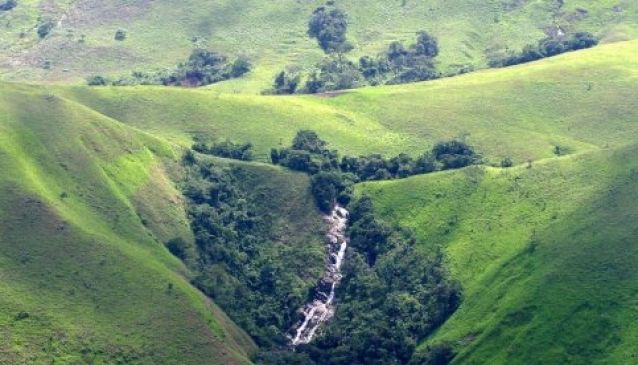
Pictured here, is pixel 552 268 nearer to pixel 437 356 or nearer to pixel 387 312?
pixel 437 356

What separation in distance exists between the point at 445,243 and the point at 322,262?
22.7 meters

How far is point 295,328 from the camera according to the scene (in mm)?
186375

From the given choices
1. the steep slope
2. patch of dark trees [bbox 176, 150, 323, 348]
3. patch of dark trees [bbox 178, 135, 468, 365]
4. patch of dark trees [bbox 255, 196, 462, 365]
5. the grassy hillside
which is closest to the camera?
the steep slope

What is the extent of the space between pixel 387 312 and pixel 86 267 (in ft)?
167

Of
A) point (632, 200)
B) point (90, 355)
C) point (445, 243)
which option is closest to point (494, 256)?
point (445, 243)

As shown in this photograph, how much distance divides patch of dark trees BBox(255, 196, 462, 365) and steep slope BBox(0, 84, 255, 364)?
1403 cm

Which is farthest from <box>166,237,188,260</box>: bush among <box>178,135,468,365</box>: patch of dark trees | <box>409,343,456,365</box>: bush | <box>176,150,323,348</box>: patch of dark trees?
<box>409,343,456,365</box>: bush

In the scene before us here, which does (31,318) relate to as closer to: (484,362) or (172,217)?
(172,217)

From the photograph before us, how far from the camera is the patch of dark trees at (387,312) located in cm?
17312

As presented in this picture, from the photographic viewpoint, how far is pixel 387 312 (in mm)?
182250

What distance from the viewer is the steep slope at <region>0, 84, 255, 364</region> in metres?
155

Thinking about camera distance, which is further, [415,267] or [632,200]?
[415,267]

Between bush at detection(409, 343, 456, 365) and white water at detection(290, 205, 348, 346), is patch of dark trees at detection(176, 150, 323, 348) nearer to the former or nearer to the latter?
white water at detection(290, 205, 348, 346)

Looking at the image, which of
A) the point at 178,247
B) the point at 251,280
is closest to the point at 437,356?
the point at 251,280
